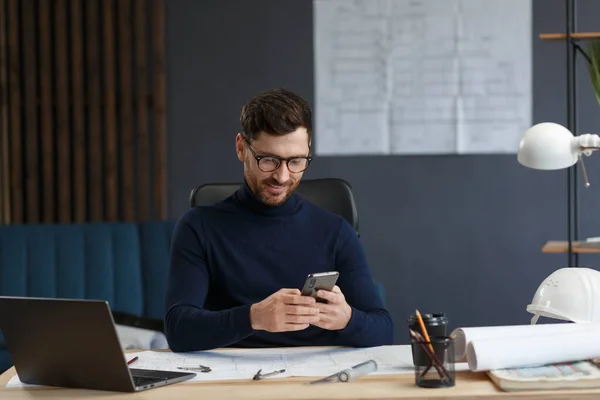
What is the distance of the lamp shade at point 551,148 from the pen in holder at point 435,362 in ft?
2.87

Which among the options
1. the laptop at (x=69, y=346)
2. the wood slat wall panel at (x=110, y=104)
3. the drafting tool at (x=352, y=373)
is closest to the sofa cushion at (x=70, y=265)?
the wood slat wall panel at (x=110, y=104)

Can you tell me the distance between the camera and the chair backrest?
106 inches

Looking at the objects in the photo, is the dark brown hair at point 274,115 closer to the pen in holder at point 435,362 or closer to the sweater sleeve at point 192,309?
the sweater sleeve at point 192,309

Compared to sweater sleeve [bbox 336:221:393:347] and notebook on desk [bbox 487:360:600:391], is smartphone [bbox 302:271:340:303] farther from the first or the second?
notebook on desk [bbox 487:360:600:391]

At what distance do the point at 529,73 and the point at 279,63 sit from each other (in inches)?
47.6

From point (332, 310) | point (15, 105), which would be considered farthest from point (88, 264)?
point (332, 310)

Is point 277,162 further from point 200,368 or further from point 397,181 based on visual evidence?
point 397,181

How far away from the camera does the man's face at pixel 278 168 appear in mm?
2289

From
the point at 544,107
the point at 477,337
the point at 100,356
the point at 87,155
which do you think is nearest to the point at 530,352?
the point at 477,337

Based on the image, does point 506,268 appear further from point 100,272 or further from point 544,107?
point 100,272

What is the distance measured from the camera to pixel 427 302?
4492 mm

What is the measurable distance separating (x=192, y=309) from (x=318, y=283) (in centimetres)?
39

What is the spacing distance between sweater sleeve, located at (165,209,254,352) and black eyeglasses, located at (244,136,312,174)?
25 cm

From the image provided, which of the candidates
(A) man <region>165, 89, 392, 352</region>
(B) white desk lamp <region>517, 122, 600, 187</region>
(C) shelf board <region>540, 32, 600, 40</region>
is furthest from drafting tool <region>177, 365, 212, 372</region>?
(C) shelf board <region>540, 32, 600, 40</region>
